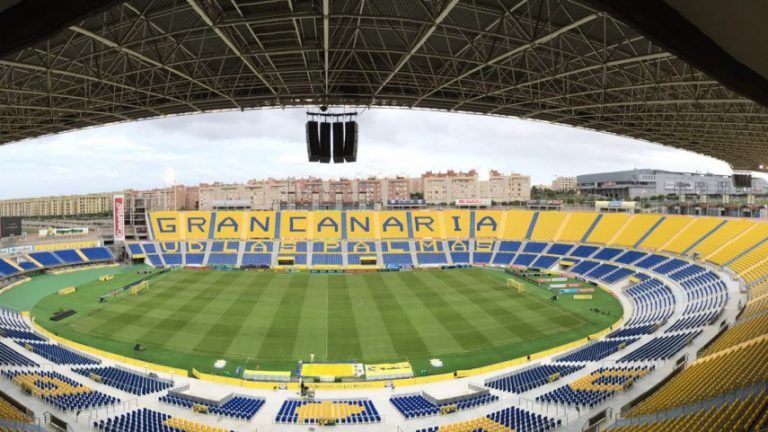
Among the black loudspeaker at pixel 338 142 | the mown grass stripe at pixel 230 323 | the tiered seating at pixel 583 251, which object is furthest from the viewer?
the tiered seating at pixel 583 251

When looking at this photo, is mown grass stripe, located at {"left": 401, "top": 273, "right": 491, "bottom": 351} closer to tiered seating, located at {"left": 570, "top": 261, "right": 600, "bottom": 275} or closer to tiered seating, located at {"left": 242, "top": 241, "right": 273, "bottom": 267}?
tiered seating, located at {"left": 570, "top": 261, "right": 600, "bottom": 275}

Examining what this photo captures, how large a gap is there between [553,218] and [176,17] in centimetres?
4931

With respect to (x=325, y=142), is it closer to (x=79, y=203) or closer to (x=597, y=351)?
(x=597, y=351)

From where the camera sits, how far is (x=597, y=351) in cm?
2014

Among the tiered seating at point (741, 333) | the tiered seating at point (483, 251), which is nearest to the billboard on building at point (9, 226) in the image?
the tiered seating at point (483, 251)

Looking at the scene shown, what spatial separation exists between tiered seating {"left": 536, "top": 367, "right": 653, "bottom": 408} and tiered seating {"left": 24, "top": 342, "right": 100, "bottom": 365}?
21.6 m

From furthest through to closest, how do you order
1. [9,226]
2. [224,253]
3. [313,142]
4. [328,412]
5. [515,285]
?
[224,253] < [9,226] < [515,285] < [313,142] < [328,412]

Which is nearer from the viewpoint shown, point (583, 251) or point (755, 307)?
point (755, 307)

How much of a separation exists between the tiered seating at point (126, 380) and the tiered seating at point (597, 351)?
62.5ft

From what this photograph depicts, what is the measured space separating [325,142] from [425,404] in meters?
11.8

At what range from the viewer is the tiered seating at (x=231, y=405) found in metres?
14.8

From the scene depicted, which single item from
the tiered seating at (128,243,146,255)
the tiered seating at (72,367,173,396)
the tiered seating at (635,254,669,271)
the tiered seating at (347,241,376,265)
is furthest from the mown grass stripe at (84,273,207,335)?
the tiered seating at (635,254,669,271)

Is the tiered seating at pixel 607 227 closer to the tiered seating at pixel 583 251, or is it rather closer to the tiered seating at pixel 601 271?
the tiered seating at pixel 583 251

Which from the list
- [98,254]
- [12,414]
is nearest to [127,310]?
[12,414]
